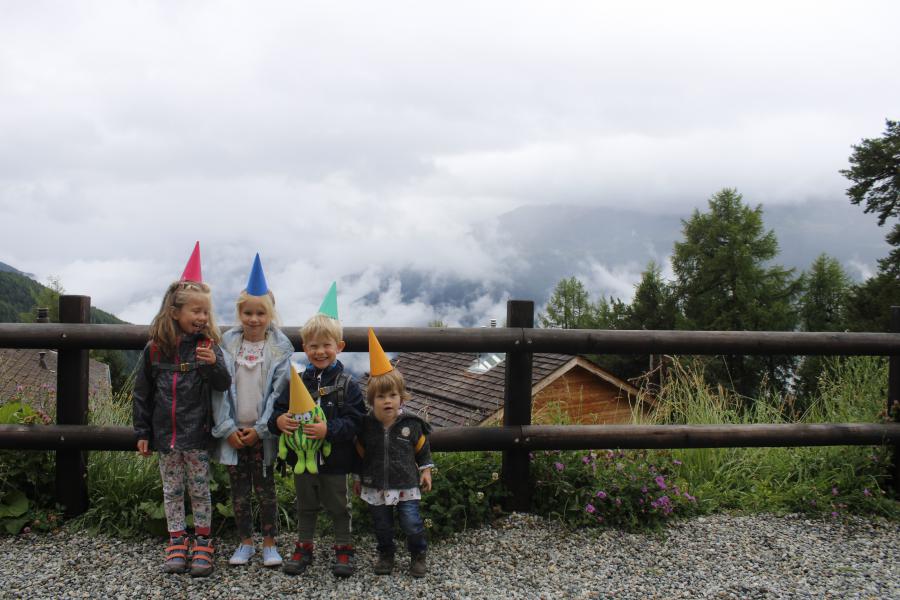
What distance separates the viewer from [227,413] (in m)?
3.50

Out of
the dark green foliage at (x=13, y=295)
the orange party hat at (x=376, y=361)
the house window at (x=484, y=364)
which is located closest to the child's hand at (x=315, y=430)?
the orange party hat at (x=376, y=361)

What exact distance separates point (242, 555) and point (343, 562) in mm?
561

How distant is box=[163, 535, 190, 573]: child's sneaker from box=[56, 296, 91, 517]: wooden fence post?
38.3 inches

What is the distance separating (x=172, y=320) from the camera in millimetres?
3520

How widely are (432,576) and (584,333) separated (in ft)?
5.51

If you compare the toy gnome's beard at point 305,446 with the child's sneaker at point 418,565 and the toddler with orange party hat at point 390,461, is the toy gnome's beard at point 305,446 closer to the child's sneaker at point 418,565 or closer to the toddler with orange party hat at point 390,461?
the toddler with orange party hat at point 390,461

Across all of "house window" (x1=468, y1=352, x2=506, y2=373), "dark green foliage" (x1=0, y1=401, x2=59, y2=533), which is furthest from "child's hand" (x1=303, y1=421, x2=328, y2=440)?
"house window" (x1=468, y1=352, x2=506, y2=373)

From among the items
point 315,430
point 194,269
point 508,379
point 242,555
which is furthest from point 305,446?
point 508,379

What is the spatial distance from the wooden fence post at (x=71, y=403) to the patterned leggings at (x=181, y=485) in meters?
0.98

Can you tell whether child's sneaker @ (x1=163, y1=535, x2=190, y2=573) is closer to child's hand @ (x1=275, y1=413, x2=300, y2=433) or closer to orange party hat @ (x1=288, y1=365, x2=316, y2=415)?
child's hand @ (x1=275, y1=413, x2=300, y2=433)

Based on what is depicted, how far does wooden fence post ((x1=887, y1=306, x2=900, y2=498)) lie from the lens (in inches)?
189

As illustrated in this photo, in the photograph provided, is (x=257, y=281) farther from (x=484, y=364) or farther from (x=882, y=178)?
(x=882, y=178)

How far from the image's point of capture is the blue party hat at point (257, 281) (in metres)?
3.52

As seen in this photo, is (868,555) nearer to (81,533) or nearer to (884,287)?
(81,533)
